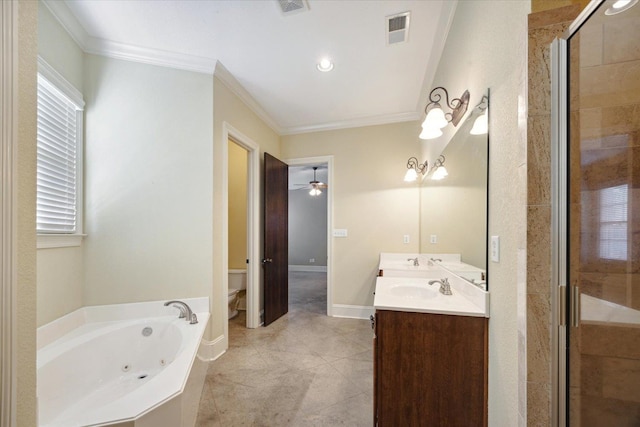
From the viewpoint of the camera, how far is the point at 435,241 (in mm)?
2520

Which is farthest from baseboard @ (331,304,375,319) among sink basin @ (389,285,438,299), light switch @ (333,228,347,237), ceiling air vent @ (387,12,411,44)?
ceiling air vent @ (387,12,411,44)

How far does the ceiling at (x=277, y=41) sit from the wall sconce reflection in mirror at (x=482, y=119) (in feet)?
2.94

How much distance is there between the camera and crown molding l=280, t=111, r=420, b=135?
3.45m

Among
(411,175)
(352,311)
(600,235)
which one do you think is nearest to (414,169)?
(411,175)

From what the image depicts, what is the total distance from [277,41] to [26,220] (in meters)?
2.08

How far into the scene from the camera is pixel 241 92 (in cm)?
283

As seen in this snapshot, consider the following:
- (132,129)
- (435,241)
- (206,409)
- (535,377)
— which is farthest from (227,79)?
(535,377)

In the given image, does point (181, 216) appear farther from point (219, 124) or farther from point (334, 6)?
point (334, 6)

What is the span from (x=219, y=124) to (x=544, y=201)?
250cm

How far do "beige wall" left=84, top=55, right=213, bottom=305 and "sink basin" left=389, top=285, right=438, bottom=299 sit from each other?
162cm

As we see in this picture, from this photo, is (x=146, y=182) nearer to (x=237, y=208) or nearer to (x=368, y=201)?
(x=237, y=208)

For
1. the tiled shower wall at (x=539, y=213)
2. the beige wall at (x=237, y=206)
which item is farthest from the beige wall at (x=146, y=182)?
the tiled shower wall at (x=539, y=213)

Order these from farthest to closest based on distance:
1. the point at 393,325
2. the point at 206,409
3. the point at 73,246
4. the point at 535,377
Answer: the point at 73,246, the point at 206,409, the point at 393,325, the point at 535,377

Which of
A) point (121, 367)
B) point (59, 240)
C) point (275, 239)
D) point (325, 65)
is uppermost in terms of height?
point (325, 65)
